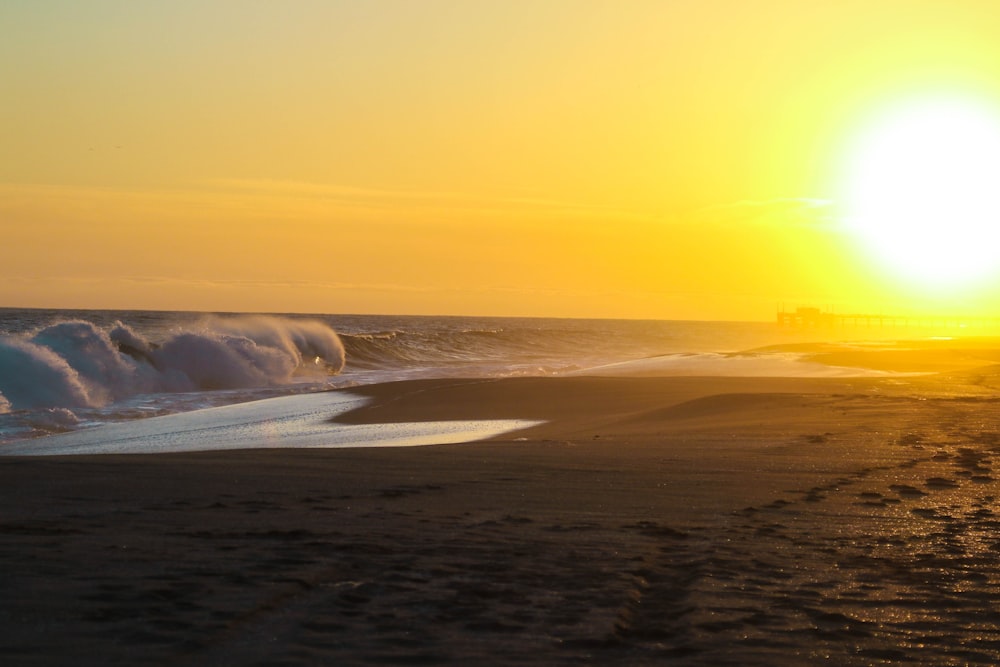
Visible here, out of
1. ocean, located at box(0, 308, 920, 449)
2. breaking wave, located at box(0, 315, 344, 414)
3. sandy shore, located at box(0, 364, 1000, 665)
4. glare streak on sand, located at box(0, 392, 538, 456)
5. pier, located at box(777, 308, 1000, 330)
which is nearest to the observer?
sandy shore, located at box(0, 364, 1000, 665)

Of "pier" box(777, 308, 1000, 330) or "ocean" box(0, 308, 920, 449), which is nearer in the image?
"ocean" box(0, 308, 920, 449)

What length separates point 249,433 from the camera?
1595 centimetres

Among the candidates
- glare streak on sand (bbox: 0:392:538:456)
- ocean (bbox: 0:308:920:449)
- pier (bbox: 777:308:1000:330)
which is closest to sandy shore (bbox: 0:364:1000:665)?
glare streak on sand (bbox: 0:392:538:456)

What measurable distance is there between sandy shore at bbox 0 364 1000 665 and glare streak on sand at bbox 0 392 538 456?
2429 millimetres

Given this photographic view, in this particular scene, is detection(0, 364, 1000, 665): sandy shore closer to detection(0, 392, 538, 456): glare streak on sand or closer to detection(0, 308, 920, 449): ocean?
detection(0, 392, 538, 456): glare streak on sand

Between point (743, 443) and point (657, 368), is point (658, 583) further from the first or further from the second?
point (657, 368)

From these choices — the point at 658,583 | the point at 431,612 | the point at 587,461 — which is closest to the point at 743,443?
the point at 587,461

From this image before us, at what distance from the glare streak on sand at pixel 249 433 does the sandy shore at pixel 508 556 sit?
7.97ft

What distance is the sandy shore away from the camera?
4.73 meters

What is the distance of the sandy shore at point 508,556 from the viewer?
15.5 feet

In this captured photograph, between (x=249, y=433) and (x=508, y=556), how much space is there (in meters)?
10.4

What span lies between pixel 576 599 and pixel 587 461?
19.0ft

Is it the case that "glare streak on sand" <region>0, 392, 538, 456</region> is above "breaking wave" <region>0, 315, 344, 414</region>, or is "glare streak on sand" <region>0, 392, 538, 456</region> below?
below

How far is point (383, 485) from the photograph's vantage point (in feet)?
30.6
